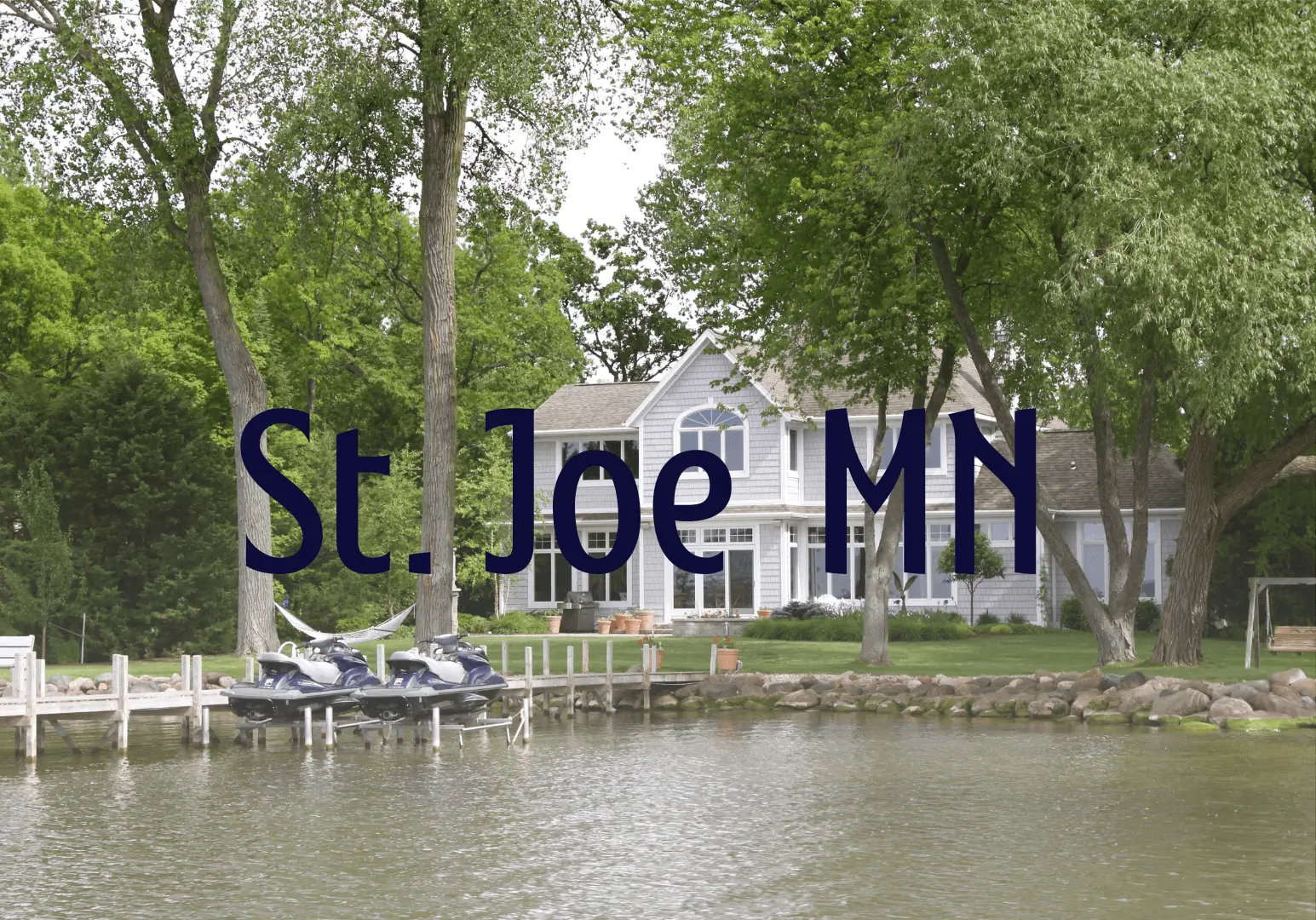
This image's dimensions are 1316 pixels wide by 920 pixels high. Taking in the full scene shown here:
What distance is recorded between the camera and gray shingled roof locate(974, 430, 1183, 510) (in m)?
41.6

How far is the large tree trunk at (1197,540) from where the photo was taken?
91.6 feet

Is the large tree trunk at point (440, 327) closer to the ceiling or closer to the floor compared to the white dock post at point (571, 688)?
closer to the ceiling

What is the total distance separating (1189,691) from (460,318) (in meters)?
26.5

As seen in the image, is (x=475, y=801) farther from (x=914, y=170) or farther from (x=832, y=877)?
(x=914, y=170)

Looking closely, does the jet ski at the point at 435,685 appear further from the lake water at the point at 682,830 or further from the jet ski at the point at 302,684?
the lake water at the point at 682,830

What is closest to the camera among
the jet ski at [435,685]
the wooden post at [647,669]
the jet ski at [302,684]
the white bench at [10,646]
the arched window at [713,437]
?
the jet ski at [302,684]

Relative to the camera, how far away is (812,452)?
46.0 m

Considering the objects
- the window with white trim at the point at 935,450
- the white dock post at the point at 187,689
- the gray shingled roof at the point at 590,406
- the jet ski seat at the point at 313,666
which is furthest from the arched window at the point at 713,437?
the jet ski seat at the point at 313,666

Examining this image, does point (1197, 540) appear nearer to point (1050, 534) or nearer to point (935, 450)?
point (1050, 534)

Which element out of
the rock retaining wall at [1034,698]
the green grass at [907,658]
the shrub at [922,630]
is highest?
the shrub at [922,630]

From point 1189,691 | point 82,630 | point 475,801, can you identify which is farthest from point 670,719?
point 82,630

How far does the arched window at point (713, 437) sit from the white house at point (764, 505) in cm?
3

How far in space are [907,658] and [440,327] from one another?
12.1 metres

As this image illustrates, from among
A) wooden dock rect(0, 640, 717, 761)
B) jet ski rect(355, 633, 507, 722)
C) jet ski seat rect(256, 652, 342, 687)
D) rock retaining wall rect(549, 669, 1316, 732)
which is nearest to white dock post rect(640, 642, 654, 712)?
rock retaining wall rect(549, 669, 1316, 732)
